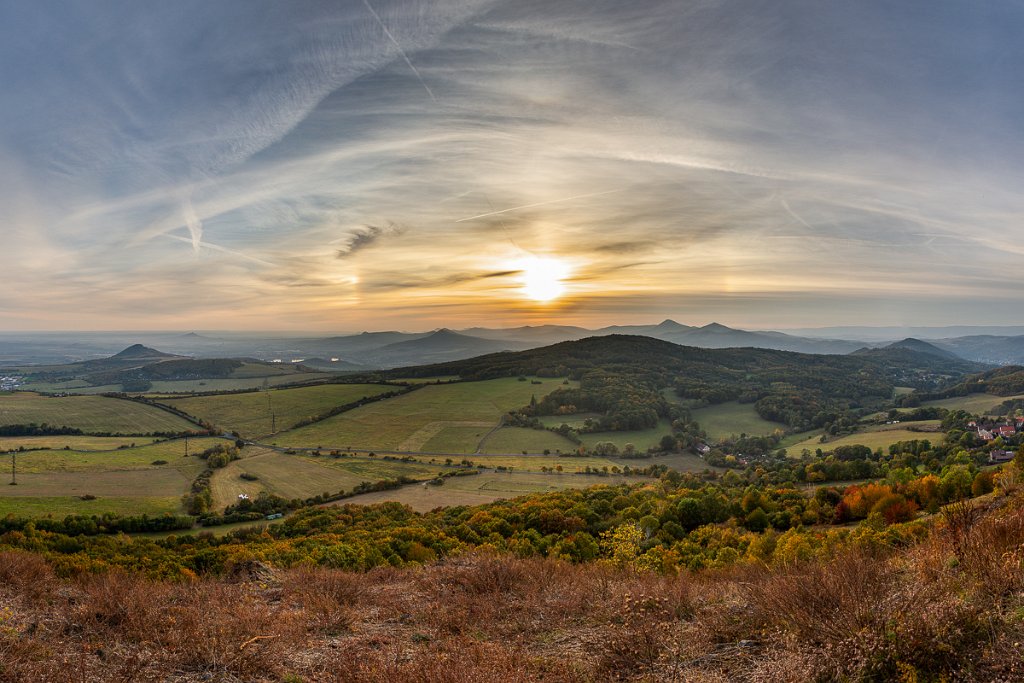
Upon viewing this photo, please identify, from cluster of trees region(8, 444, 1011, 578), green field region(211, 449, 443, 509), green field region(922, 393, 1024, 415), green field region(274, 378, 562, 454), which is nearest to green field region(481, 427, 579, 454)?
green field region(274, 378, 562, 454)

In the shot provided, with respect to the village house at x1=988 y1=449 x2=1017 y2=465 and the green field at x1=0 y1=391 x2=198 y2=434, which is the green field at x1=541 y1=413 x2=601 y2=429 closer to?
the village house at x1=988 y1=449 x2=1017 y2=465

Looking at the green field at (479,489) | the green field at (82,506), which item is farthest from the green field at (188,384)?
the green field at (479,489)

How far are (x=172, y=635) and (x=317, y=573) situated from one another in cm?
752

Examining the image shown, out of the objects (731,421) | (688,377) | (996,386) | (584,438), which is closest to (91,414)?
(584,438)

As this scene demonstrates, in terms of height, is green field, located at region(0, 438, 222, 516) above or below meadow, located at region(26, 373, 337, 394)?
below

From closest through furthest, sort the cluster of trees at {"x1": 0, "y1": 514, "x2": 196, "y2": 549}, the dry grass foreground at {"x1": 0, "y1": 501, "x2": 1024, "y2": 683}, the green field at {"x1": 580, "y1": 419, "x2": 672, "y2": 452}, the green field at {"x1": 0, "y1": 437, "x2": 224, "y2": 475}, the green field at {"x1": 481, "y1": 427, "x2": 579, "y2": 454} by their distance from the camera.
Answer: the dry grass foreground at {"x1": 0, "y1": 501, "x2": 1024, "y2": 683}, the cluster of trees at {"x1": 0, "y1": 514, "x2": 196, "y2": 549}, the green field at {"x1": 0, "y1": 437, "x2": 224, "y2": 475}, the green field at {"x1": 481, "y1": 427, "x2": 579, "y2": 454}, the green field at {"x1": 580, "y1": 419, "x2": 672, "y2": 452}

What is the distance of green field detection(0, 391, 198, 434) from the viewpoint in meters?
84.5

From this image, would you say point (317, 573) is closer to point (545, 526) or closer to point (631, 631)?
point (631, 631)

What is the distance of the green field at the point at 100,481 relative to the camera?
1738 inches

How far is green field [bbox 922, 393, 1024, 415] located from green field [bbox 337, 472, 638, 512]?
264 ft

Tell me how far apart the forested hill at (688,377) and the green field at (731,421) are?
2923mm

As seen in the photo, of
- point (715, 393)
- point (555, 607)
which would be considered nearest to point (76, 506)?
point (555, 607)

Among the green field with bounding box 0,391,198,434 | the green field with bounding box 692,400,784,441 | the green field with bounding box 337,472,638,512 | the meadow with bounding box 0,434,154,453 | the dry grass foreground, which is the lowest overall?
the green field with bounding box 337,472,638,512

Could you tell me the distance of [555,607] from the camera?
10.2 meters
